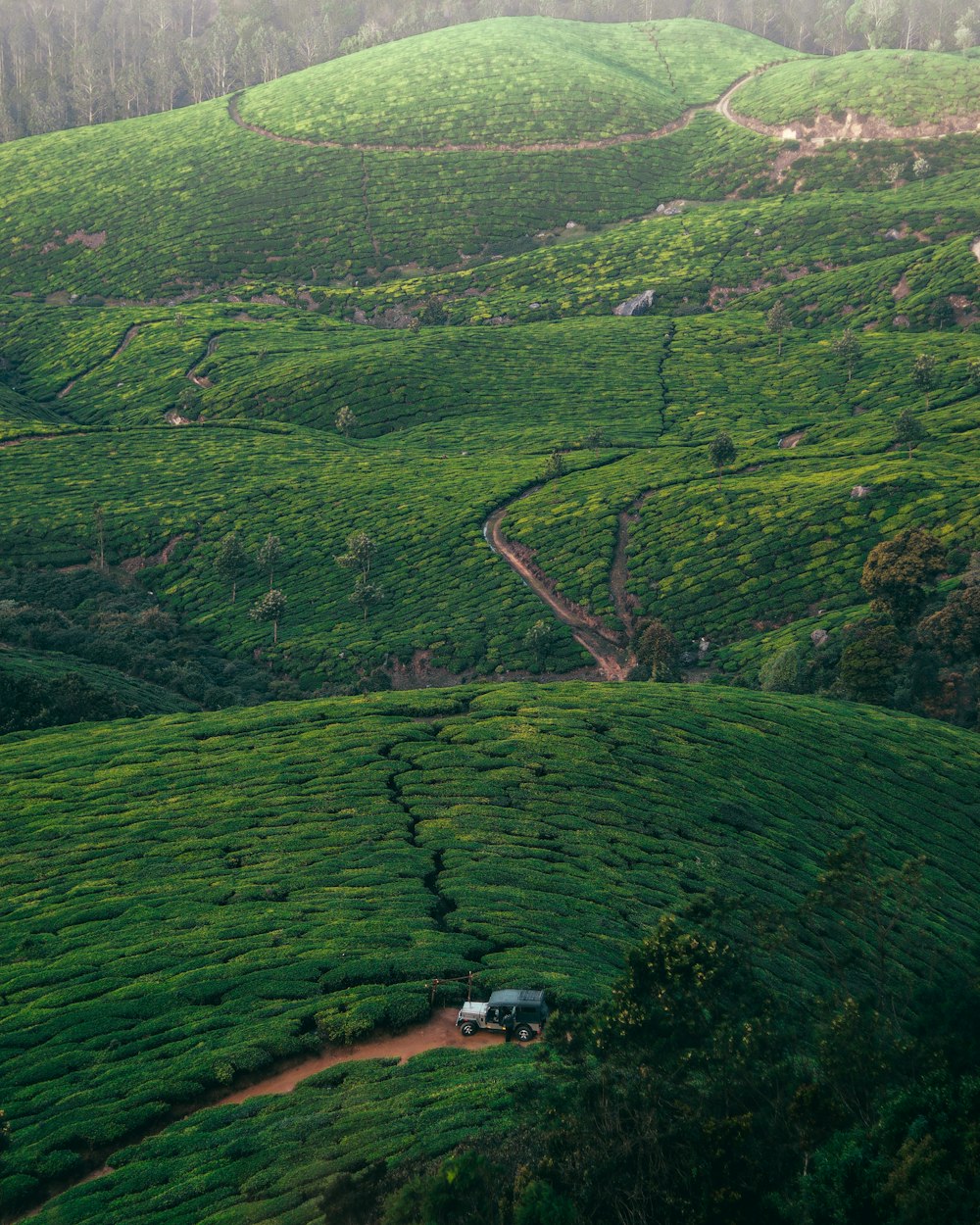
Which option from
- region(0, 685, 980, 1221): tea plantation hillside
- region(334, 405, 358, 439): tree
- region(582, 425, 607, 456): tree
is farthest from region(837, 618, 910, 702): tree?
region(334, 405, 358, 439): tree

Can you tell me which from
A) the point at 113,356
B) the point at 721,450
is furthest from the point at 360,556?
the point at 113,356

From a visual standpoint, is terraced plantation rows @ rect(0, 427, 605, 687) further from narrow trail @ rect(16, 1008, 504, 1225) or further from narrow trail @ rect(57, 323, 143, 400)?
narrow trail @ rect(16, 1008, 504, 1225)

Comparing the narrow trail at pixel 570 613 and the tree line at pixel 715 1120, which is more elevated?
the tree line at pixel 715 1120

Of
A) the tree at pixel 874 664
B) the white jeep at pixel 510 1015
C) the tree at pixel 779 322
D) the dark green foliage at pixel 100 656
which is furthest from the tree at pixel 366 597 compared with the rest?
the tree at pixel 779 322

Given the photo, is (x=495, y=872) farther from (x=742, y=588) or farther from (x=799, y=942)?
(x=742, y=588)

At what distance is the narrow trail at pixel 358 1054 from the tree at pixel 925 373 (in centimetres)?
9517

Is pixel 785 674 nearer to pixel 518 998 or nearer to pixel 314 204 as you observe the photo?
pixel 518 998

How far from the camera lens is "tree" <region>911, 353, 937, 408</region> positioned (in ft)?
354

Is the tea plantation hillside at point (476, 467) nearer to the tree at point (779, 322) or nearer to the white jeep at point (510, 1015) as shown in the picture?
the tree at point (779, 322)

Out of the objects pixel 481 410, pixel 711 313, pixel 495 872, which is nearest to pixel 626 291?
pixel 711 313

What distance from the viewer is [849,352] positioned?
11894cm

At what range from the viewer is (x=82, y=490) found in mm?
103938

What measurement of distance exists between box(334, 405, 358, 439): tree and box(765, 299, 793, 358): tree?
51325 millimetres

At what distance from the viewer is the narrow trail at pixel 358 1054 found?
28422mm
